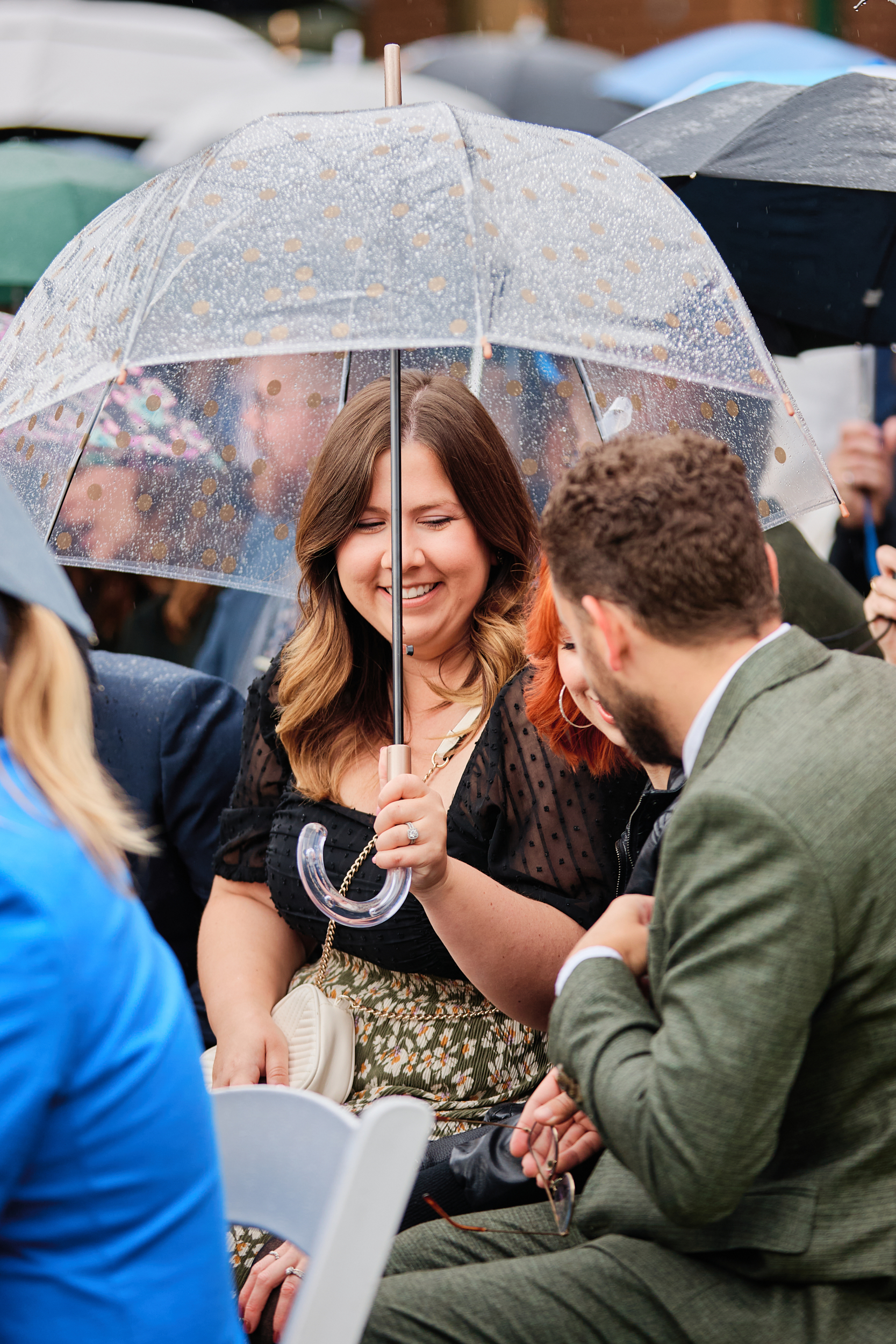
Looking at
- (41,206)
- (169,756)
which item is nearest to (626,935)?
(169,756)

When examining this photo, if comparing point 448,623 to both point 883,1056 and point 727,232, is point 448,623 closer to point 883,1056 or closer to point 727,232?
point 883,1056

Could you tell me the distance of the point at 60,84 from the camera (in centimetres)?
614

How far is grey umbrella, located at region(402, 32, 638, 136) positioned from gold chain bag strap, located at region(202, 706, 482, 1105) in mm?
4522

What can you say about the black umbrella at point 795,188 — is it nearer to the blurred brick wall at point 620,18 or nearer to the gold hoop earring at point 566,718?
the gold hoop earring at point 566,718

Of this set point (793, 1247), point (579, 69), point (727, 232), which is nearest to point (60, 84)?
point (579, 69)

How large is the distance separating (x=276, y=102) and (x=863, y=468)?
282 centimetres

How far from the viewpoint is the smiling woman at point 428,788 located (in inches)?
90.6

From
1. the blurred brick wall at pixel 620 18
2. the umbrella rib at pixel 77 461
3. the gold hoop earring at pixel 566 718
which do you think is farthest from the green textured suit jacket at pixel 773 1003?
the blurred brick wall at pixel 620 18

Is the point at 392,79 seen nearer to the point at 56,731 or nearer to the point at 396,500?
the point at 396,500

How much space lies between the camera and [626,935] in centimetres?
167

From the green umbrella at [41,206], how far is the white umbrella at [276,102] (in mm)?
356

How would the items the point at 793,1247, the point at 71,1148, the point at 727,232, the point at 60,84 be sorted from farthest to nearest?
the point at 60,84, the point at 727,232, the point at 793,1247, the point at 71,1148

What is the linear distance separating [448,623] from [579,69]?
5.55m

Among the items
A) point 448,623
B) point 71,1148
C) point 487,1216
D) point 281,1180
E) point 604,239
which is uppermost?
point 604,239
